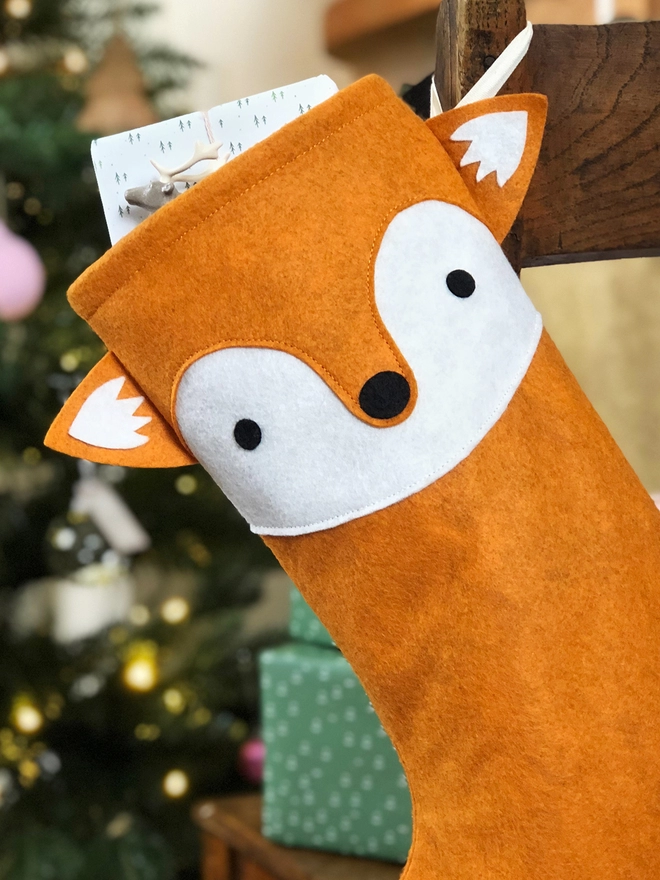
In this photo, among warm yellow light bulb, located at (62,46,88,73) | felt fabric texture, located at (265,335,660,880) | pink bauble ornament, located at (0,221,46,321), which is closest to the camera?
felt fabric texture, located at (265,335,660,880)

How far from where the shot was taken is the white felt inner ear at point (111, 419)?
52 cm

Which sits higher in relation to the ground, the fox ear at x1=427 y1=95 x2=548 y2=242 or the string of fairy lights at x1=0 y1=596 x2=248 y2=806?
the fox ear at x1=427 y1=95 x2=548 y2=242

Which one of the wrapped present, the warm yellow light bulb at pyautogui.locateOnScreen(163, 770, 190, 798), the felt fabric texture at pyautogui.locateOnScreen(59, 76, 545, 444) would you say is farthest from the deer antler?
the warm yellow light bulb at pyautogui.locateOnScreen(163, 770, 190, 798)

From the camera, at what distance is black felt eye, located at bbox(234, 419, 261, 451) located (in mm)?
472

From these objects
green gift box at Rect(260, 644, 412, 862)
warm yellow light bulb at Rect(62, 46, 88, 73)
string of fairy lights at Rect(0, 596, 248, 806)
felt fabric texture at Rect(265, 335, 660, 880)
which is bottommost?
string of fairy lights at Rect(0, 596, 248, 806)

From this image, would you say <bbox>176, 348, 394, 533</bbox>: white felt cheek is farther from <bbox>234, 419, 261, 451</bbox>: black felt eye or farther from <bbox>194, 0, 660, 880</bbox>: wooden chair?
<bbox>194, 0, 660, 880</bbox>: wooden chair

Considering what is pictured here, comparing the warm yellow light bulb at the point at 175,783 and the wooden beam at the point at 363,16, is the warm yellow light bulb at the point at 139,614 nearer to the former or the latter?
the warm yellow light bulb at the point at 175,783

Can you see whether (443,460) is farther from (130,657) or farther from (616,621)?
(130,657)

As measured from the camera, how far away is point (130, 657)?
127 centimetres

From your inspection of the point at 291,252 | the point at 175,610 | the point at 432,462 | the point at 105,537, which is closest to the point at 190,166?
the point at 291,252

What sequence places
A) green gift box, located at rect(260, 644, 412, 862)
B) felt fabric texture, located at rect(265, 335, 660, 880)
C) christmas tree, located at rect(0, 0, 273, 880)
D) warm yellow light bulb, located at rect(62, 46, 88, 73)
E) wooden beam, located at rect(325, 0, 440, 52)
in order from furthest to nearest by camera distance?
wooden beam, located at rect(325, 0, 440, 52) → warm yellow light bulb, located at rect(62, 46, 88, 73) → christmas tree, located at rect(0, 0, 273, 880) → green gift box, located at rect(260, 644, 412, 862) → felt fabric texture, located at rect(265, 335, 660, 880)

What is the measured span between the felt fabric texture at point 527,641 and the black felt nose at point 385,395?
46mm

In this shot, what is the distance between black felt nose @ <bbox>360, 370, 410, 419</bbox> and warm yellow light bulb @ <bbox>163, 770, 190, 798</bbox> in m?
1.03

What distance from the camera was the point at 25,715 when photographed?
123cm
